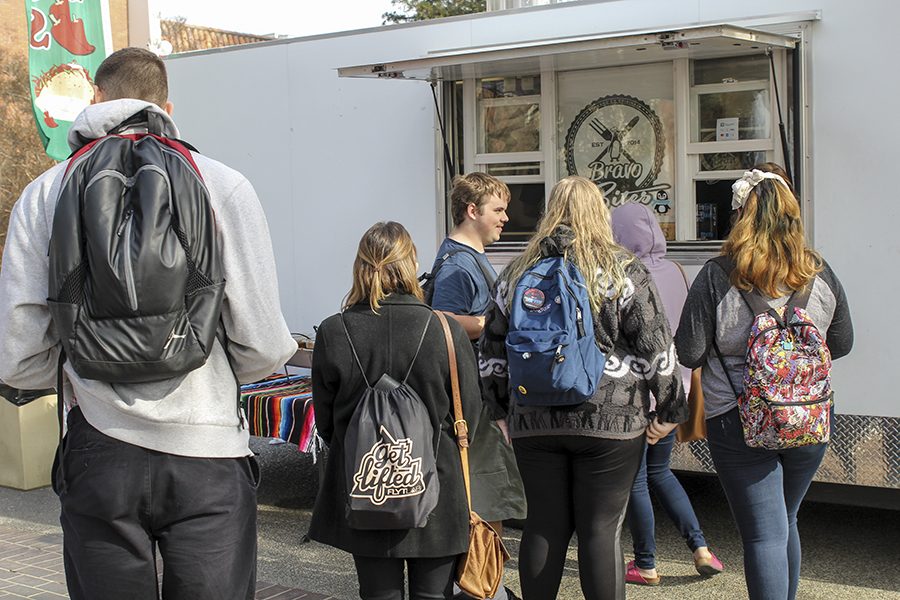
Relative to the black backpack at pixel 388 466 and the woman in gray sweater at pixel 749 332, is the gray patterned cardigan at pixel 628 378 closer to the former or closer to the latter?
the woman in gray sweater at pixel 749 332

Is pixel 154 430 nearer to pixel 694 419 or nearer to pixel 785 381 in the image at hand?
pixel 785 381

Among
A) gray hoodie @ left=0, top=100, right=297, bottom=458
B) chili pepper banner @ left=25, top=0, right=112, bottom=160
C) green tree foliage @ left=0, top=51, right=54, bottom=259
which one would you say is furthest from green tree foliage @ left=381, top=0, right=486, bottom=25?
gray hoodie @ left=0, top=100, right=297, bottom=458

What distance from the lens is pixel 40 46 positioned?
8367mm

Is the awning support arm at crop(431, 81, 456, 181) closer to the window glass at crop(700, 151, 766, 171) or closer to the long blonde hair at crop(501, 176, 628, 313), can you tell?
the window glass at crop(700, 151, 766, 171)

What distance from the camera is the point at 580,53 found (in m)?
5.22

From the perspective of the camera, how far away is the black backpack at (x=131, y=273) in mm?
2217

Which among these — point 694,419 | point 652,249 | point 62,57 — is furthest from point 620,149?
point 62,57

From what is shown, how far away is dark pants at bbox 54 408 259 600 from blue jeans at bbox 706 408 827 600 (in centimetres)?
187

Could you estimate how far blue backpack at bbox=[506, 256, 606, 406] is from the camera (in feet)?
11.1

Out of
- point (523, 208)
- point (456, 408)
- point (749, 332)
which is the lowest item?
point (456, 408)

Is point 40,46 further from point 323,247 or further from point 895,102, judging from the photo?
point 895,102

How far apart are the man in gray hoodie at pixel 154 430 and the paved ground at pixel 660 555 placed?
257 cm

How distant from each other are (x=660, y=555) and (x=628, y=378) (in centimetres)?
208

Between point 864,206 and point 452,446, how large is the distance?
2515 mm
